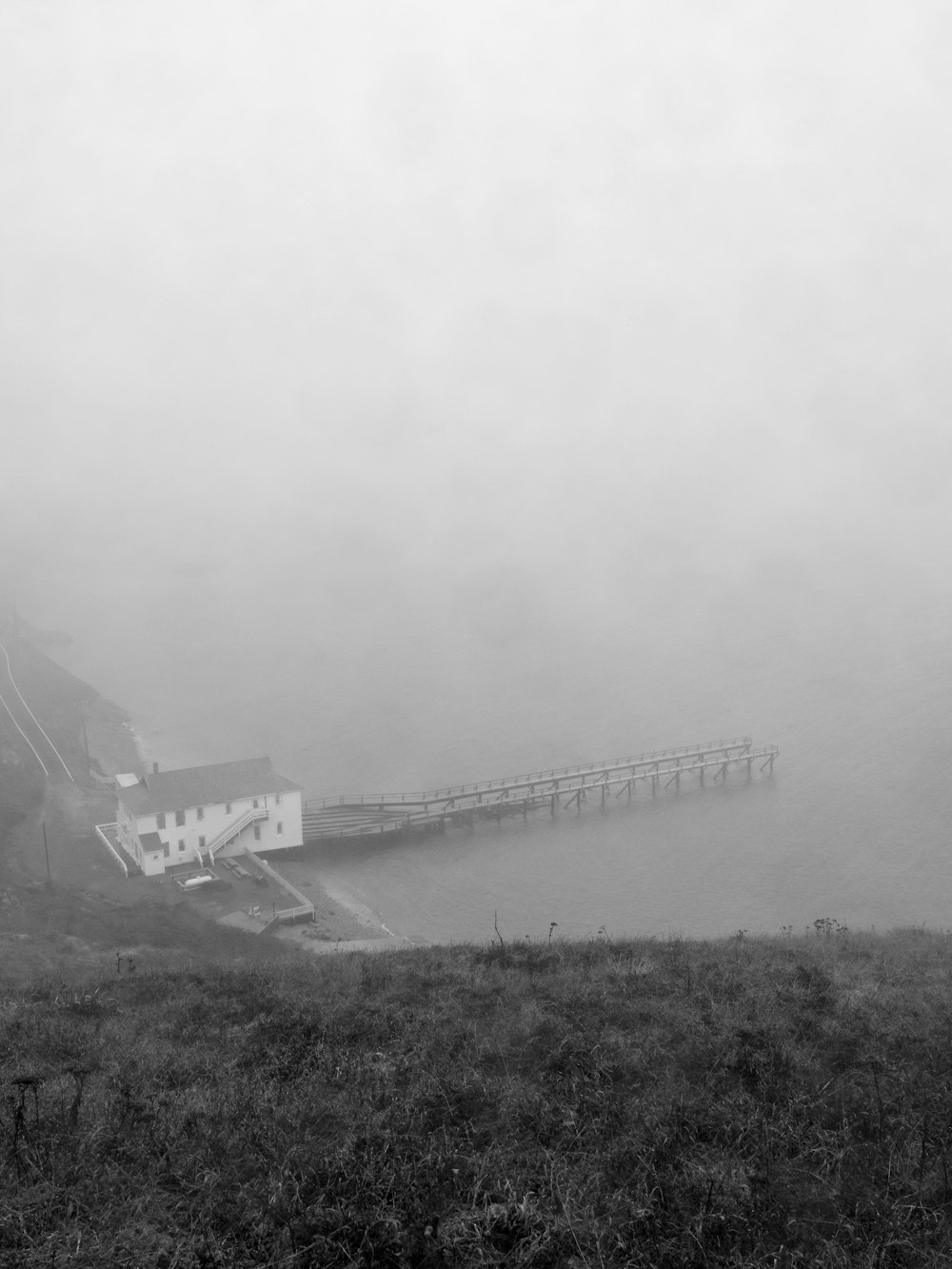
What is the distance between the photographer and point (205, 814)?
128 feet

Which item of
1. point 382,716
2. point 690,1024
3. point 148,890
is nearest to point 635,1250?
point 690,1024

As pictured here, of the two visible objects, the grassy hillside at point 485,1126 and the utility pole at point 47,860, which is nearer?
the grassy hillside at point 485,1126

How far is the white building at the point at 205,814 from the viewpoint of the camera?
37.8m

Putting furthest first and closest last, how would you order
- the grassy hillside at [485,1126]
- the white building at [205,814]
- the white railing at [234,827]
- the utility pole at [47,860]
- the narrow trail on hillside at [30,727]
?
the narrow trail on hillside at [30,727] < the white railing at [234,827] < the white building at [205,814] < the utility pole at [47,860] < the grassy hillside at [485,1126]

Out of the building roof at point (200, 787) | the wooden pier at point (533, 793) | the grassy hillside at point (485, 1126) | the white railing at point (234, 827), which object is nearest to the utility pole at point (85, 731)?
the wooden pier at point (533, 793)

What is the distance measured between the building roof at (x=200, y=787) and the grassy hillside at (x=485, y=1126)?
30190mm

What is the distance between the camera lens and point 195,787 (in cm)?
3975

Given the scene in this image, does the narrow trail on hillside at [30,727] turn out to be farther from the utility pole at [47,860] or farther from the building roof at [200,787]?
the building roof at [200,787]

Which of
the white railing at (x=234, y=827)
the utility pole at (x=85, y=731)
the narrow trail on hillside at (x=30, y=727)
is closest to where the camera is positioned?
the white railing at (x=234, y=827)

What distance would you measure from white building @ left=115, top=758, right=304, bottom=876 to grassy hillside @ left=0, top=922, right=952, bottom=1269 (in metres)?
29.8

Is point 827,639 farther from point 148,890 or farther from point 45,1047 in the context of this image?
point 45,1047

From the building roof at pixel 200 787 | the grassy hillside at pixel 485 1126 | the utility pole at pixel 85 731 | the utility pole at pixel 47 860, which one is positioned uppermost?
the utility pole at pixel 85 731

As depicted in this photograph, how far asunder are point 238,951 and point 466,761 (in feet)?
111

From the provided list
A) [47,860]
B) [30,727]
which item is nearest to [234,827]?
[47,860]
